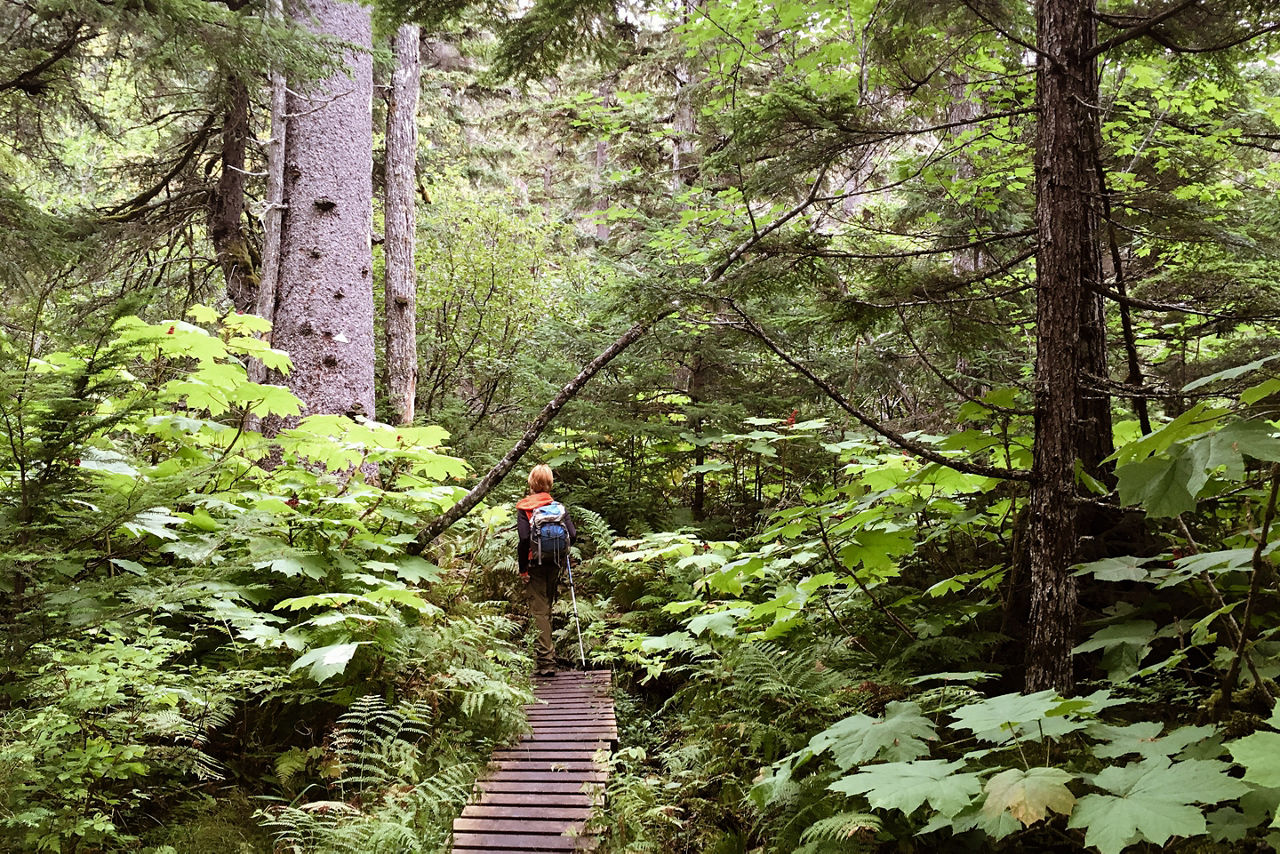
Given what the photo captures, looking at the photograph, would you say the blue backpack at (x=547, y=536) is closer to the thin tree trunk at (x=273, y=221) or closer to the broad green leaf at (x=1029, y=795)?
the thin tree trunk at (x=273, y=221)

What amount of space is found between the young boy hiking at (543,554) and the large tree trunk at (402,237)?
132 inches

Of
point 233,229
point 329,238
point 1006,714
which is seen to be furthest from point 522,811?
point 233,229

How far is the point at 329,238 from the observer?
6.79 metres

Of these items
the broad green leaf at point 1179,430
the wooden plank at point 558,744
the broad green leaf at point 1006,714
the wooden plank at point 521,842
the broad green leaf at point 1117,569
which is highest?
the broad green leaf at point 1179,430

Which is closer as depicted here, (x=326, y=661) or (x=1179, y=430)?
(x=1179, y=430)

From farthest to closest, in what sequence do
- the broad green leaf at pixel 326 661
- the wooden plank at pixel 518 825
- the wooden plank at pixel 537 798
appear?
the wooden plank at pixel 537 798 → the wooden plank at pixel 518 825 → the broad green leaf at pixel 326 661

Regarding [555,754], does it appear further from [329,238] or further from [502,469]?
[329,238]

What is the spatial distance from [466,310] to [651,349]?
12.7 feet

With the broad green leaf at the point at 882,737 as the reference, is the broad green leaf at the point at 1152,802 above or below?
above

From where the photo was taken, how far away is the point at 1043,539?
2.64 m

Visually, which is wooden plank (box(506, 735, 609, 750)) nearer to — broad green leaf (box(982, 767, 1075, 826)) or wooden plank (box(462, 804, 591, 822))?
wooden plank (box(462, 804, 591, 822))

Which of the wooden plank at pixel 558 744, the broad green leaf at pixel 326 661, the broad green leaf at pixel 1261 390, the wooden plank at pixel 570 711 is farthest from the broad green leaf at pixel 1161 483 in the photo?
the wooden plank at pixel 570 711

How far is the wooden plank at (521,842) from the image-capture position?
371 cm

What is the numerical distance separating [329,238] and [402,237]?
371cm
